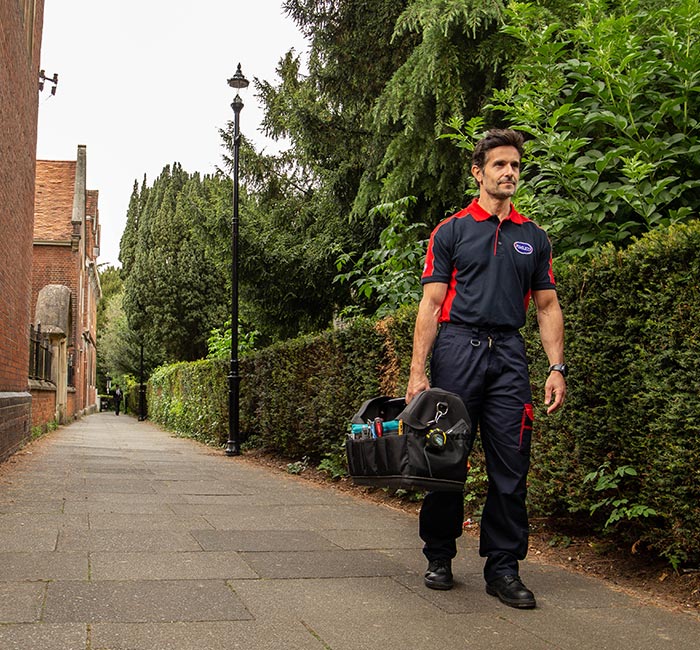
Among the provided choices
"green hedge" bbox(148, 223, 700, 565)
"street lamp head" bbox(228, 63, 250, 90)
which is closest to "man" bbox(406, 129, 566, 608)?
"green hedge" bbox(148, 223, 700, 565)

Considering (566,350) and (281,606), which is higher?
(566,350)

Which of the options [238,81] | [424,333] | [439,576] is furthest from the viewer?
[238,81]

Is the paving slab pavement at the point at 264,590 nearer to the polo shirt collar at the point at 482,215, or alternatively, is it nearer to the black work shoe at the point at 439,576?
the black work shoe at the point at 439,576

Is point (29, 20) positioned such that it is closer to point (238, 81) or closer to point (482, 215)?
point (238, 81)

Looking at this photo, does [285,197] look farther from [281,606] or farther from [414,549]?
[281,606]

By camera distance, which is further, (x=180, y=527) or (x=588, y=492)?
(x=180, y=527)

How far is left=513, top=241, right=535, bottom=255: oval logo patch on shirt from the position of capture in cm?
401

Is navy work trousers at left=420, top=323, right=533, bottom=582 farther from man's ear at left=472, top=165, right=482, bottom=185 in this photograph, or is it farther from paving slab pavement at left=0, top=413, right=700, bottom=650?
man's ear at left=472, top=165, right=482, bottom=185

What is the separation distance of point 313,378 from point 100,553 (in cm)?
546

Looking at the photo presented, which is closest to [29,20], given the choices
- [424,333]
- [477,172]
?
[477,172]

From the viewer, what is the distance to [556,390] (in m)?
3.92

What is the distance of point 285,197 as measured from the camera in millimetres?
16500

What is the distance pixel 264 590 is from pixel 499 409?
1.44 meters

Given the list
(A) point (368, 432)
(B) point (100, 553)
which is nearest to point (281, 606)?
(A) point (368, 432)
